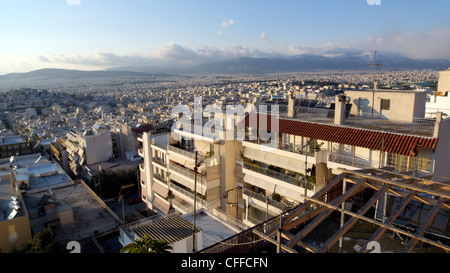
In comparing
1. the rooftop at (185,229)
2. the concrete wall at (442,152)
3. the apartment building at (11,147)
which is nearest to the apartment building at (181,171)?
the rooftop at (185,229)

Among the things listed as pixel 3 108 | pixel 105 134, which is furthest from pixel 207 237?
pixel 3 108

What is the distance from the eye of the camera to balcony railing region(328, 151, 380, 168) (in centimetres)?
704

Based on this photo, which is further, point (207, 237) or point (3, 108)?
point (3, 108)

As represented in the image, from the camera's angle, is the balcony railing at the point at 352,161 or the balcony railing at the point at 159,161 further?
the balcony railing at the point at 159,161

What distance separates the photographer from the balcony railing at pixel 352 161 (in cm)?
704

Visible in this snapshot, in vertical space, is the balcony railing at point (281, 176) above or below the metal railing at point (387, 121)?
below

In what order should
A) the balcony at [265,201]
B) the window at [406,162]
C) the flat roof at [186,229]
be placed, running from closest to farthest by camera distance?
the window at [406,162] < the flat roof at [186,229] < the balcony at [265,201]

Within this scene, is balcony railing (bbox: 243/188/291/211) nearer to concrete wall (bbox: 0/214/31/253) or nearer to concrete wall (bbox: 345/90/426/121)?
concrete wall (bbox: 345/90/426/121)

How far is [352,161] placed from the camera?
7.27 metres

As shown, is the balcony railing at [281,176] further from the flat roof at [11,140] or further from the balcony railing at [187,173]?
the flat roof at [11,140]

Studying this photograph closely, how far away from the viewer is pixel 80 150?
24.5 m
